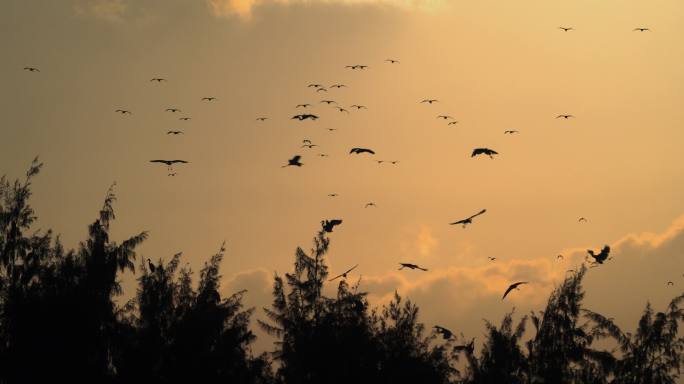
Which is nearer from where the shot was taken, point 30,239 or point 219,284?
point 30,239

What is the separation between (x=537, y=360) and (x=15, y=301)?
965 inches

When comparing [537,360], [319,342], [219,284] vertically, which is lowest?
[537,360]

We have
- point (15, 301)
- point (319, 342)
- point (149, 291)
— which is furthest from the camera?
point (319, 342)

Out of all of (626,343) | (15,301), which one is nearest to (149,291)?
(15,301)

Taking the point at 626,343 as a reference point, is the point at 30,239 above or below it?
above

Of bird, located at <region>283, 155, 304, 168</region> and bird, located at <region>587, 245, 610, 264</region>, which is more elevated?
bird, located at <region>283, 155, 304, 168</region>

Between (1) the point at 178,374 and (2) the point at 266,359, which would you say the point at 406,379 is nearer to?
A: (2) the point at 266,359

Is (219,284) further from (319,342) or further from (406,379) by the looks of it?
(406,379)

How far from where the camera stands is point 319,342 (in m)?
48.3

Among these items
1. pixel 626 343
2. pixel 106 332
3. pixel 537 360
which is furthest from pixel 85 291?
pixel 626 343

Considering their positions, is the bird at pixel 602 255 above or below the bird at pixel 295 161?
below

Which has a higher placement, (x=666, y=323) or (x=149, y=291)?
(x=149, y=291)

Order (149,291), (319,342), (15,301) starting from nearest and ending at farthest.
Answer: (15,301)
(149,291)
(319,342)

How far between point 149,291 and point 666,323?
2523 cm
